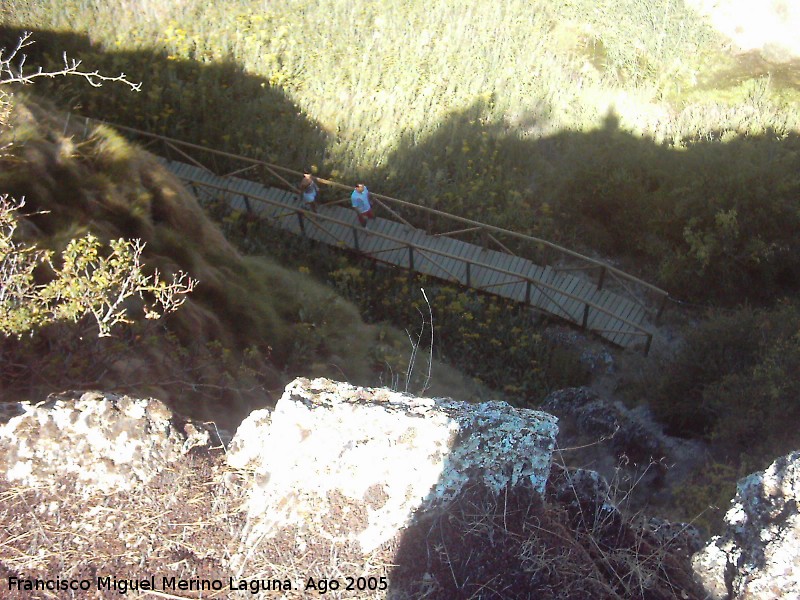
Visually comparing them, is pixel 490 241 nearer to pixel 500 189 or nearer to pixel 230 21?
pixel 500 189

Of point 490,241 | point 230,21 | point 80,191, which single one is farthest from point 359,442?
point 230,21

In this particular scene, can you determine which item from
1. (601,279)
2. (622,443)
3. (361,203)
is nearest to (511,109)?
(361,203)

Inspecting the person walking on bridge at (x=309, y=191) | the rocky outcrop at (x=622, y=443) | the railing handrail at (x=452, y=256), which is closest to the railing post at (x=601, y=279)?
the railing handrail at (x=452, y=256)

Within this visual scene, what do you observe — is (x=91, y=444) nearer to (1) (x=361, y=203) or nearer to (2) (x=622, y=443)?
(2) (x=622, y=443)

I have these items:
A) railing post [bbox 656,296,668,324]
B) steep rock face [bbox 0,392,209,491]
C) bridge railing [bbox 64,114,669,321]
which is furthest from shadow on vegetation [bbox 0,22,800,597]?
steep rock face [bbox 0,392,209,491]

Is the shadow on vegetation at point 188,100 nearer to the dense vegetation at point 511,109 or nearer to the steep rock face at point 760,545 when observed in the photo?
the dense vegetation at point 511,109
